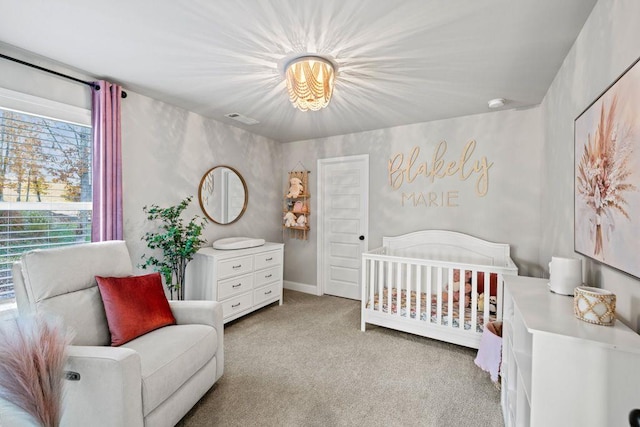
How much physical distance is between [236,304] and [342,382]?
1512 mm

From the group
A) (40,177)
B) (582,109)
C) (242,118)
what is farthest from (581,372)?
(242,118)

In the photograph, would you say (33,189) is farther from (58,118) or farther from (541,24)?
(541,24)

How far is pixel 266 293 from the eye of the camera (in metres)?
3.53

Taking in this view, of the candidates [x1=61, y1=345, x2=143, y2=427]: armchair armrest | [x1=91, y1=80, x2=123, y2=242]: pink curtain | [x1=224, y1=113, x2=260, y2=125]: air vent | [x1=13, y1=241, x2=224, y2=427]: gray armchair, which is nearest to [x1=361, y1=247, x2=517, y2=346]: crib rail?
[x1=13, y1=241, x2=224, y2=427]: gray armchair

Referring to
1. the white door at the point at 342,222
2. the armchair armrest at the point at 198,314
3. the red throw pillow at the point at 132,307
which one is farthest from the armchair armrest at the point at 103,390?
the white door at the point at 342,222

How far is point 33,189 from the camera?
207 cm

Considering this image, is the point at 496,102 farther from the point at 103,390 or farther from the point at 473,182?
the point at 103,390

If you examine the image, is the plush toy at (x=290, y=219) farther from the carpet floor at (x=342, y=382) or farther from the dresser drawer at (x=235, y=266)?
Result: the carpet floor at (x=342, y=382)

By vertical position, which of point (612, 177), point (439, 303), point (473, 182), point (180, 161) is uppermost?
point (180, 161)

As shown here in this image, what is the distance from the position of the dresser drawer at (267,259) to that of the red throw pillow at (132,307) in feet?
4.72

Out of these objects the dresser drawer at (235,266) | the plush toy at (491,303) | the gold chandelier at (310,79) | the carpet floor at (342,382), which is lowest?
the carpet floor at (342,382)

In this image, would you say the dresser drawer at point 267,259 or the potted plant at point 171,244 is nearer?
the potted plant at point 171,244

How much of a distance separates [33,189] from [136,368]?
1686 millimetres

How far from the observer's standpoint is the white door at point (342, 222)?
12.9ft
